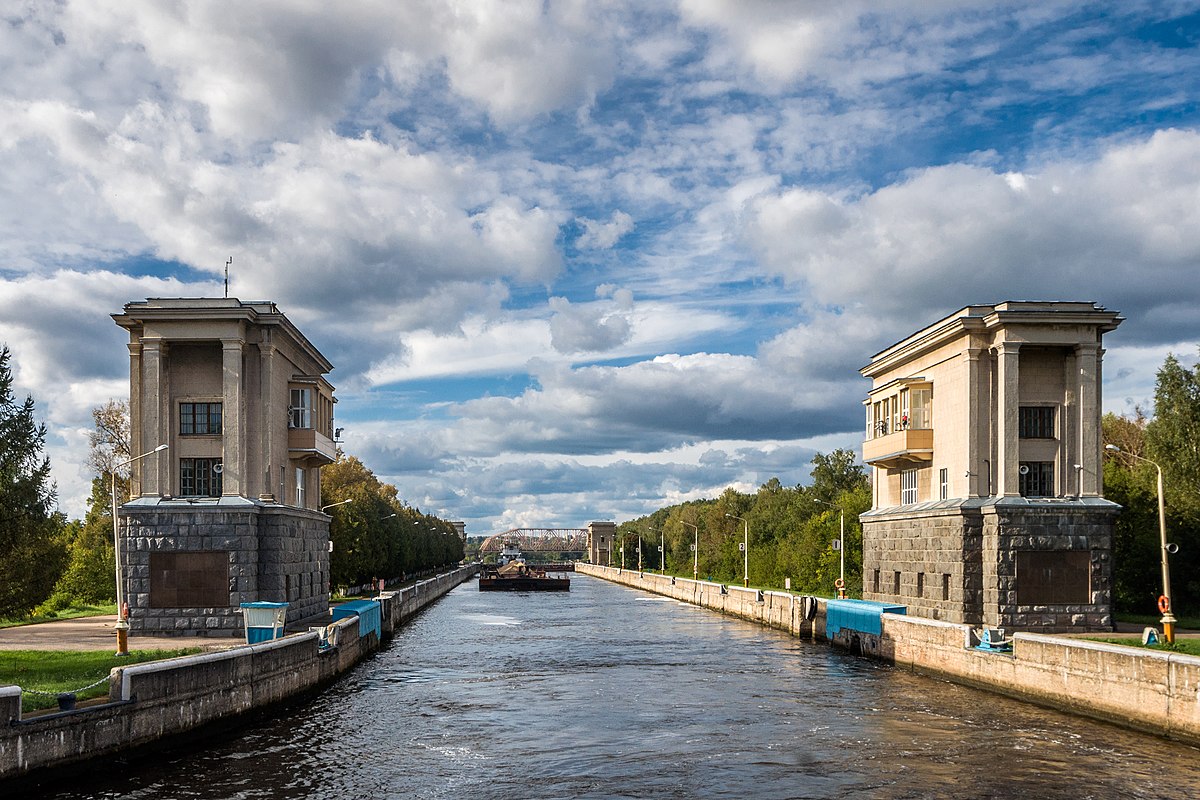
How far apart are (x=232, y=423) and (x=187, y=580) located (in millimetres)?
6796

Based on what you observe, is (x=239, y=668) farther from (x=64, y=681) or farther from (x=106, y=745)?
(x=106, y=745)

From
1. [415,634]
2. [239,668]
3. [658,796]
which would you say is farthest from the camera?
[415,634]

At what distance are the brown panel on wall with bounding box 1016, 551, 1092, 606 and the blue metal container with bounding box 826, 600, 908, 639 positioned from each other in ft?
21.7

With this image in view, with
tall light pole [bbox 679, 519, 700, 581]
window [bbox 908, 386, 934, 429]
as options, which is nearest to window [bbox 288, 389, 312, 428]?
window [bbox 908, 386, 934, 429]

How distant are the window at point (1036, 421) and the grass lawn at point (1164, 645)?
33.6ft

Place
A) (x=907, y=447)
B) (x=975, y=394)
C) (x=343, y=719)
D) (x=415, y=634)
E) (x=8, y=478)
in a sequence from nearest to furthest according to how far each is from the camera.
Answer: (x=343, y=719) < (x=8, y=478) < (x=975, y=394) < (x=907, y=447) < (x=415, y=634)

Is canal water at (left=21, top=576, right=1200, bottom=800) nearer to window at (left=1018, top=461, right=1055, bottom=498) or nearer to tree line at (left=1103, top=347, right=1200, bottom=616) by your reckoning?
window at (left=1018, top=461, right=1055, bottom=498)

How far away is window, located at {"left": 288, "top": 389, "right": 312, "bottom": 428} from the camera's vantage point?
175 feet

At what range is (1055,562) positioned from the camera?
4553 centimetres

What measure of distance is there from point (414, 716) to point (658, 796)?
12690mm

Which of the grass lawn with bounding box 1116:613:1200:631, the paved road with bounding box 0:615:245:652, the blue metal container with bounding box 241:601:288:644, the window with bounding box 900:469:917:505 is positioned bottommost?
the grass lawn with bounding box 1116:613:1200:631

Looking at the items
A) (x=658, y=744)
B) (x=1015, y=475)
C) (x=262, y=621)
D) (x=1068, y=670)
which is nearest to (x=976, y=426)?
(x=1015, y=475)

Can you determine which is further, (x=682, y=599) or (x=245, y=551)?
(x=682, y=599)

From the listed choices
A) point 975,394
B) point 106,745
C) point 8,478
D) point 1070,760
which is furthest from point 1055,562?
point 8,478
